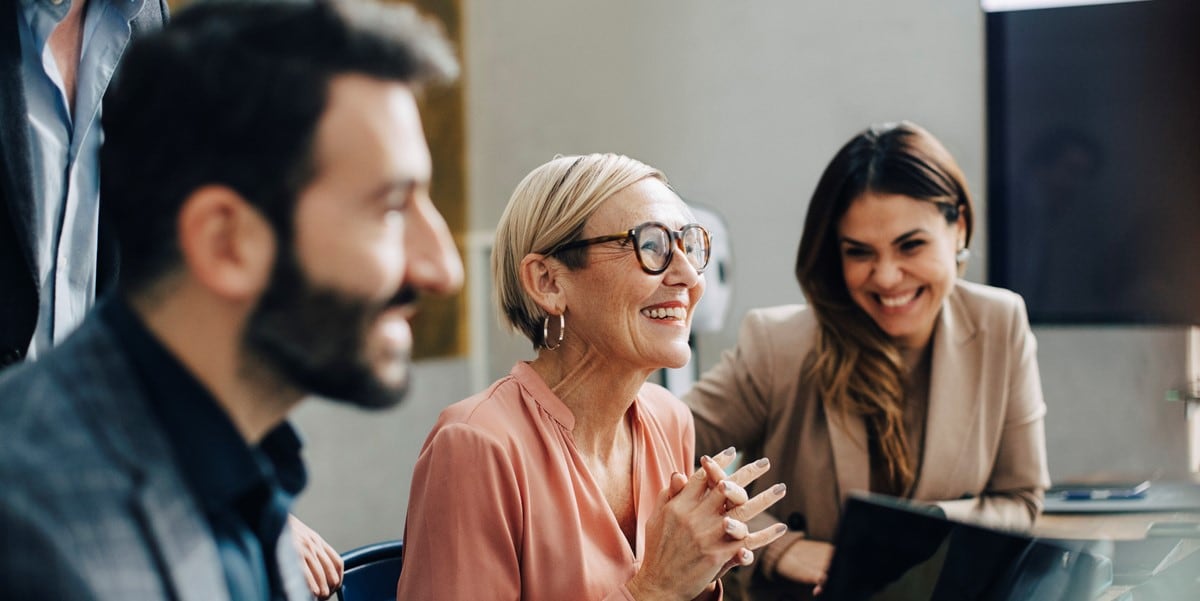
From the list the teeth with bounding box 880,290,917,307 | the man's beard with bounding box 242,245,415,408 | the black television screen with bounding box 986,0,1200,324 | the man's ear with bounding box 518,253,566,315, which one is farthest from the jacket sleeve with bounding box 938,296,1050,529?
the man's beard with bounding box 242,245,415,408

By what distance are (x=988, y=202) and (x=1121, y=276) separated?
1.52ft

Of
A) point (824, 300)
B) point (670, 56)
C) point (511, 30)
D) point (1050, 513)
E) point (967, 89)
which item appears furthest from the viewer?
point (511, 30)

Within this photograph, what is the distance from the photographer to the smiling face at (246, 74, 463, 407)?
707 mm

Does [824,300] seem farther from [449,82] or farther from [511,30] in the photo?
[511,30]

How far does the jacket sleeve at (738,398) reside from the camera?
2203mm

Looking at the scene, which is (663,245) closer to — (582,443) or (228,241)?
(582,443)

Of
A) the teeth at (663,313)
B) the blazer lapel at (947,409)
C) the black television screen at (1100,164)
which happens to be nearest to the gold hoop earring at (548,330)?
the teeth at (663,313)

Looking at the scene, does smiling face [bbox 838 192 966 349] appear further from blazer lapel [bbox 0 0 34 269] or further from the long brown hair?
blazer lapel [bbox 0 0 34 269]

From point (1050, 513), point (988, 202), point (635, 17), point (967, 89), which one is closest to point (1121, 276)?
point (988, 202)

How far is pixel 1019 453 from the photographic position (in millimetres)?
2225

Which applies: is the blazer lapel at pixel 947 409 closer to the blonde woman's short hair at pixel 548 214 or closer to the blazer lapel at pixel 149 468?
the blonde woman's short hair at pixel 548 214

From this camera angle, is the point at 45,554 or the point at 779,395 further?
the point at 779,395

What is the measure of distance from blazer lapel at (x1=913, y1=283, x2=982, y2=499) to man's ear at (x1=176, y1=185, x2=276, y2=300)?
170cm

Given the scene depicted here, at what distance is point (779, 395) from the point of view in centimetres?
222
